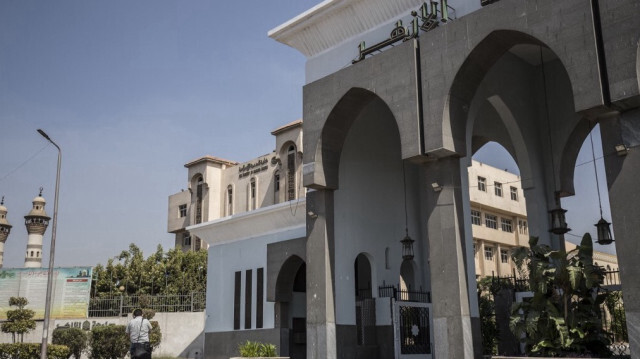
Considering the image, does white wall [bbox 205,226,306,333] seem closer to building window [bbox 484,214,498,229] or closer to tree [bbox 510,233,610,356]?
tree [bbox 510,233,610,356]

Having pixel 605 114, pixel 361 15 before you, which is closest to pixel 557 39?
pixel 605 114

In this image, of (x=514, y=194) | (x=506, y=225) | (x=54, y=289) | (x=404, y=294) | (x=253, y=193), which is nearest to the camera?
(x=404, y=294)

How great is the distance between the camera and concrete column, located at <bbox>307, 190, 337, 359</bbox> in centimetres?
1505

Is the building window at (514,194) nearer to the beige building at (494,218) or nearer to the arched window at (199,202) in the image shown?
the beige building at (494,218)

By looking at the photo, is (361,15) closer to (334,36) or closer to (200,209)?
(334,36)

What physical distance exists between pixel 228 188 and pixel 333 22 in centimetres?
3520

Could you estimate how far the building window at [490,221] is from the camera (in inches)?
1615

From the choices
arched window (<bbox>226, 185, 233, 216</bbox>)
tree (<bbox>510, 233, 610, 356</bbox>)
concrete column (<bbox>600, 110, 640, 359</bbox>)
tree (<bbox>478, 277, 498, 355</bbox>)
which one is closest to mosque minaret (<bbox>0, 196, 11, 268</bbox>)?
arched window (<bbox>226, 185, 233, 216</bbox>)

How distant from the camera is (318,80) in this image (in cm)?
1633

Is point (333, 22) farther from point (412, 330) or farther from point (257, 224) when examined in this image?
point (412, 330)

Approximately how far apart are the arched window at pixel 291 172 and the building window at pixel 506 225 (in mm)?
14245

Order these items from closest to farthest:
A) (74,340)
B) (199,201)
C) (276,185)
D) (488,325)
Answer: (488,325) → (74,340) → (276,185) → (199,201)

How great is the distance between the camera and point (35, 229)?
4409 centimetres

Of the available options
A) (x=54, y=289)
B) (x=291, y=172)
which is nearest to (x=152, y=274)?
(x=54, y=289)
